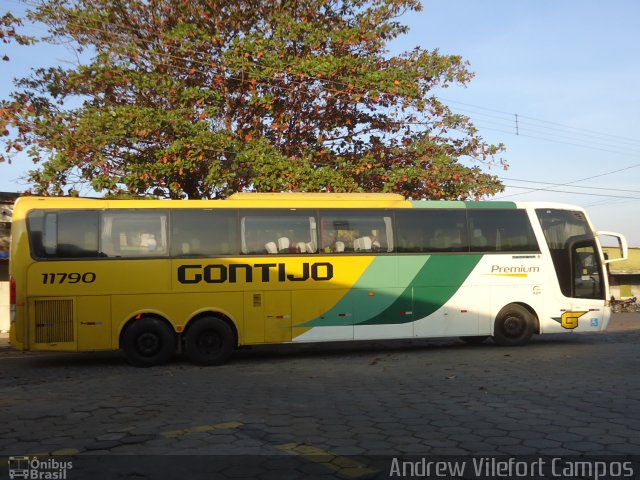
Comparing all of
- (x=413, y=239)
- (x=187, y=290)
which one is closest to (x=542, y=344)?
(x=413, y=239)

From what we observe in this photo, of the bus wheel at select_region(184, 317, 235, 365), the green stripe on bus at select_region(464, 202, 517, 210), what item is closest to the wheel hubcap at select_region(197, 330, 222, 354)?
the bus wheel at select_region(184, 317, 235, 365)

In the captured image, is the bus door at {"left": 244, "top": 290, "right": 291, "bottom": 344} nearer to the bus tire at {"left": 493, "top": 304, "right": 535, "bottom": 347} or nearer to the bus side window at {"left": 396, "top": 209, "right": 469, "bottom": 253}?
the bus side window at {"left": 396, "top": 209, "right": 469, "bottom": 253}

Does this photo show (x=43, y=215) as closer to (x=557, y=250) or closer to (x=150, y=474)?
(x=150, y=474)

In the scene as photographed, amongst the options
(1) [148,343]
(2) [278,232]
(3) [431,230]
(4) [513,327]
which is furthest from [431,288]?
(1) [148,343]

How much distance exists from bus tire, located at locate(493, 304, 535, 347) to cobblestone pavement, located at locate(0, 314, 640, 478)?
99 centimetres

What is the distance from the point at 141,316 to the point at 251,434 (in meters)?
5.91

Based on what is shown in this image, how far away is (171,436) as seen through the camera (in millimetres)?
5234

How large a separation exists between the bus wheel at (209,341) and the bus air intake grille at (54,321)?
2.07 meters

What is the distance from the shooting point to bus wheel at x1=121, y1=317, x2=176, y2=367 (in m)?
10.4

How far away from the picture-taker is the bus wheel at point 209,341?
10.6 meters

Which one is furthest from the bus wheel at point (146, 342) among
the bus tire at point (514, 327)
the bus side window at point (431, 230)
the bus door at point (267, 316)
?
the bus tire at point (514, 327)

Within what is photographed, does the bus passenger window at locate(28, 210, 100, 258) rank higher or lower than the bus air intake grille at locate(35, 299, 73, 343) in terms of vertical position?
higher

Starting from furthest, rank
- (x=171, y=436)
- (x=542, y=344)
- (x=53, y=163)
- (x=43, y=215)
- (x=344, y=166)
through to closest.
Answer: (x=344, y=166)
(x=53, y=163)
(x=542, y=344)
(x=43, y=215)
(x=171, y=436)

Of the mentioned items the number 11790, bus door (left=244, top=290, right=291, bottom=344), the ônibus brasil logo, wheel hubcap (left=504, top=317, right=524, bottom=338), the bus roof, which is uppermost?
the bus roof
